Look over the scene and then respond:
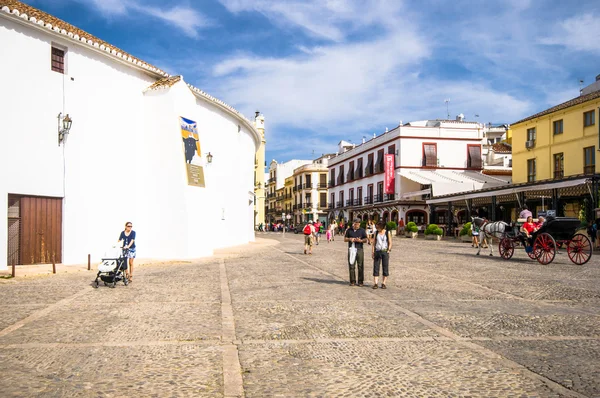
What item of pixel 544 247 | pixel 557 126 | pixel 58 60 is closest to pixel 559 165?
pixel 557 126

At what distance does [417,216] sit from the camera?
49156 mm

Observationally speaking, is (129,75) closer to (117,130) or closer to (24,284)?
(117,130)

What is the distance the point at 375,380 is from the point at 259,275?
30.2ft

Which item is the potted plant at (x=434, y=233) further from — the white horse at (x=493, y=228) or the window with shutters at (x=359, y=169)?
the window with shutters at (x=359, y=169)

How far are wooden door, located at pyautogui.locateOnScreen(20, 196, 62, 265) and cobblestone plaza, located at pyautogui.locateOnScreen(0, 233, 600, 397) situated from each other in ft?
15.2

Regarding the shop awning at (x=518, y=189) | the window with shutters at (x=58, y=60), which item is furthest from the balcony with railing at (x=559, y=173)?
the window with shutters at (x=58, y=60)

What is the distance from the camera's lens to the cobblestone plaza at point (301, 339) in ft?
15.4

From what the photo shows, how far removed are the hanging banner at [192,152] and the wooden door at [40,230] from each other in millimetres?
4709

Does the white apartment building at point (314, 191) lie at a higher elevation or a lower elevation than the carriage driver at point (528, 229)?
higher

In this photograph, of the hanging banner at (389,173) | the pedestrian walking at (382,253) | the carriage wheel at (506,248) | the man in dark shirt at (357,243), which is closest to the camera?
the pedestrian walking at (382,253)

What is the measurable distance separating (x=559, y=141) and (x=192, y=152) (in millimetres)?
25477

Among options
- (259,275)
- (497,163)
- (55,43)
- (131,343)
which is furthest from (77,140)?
(497,163)

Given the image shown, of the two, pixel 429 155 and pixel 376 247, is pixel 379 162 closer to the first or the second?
pixel 429 155

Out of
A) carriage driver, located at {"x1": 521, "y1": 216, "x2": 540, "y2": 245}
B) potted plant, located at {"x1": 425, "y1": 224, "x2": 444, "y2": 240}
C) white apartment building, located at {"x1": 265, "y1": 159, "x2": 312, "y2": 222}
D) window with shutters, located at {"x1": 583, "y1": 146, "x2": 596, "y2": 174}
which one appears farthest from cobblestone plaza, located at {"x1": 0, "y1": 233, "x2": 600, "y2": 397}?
white apartment building, located at {"x1": 265, "y1": 159, "x2": 312, "y2": 222}
